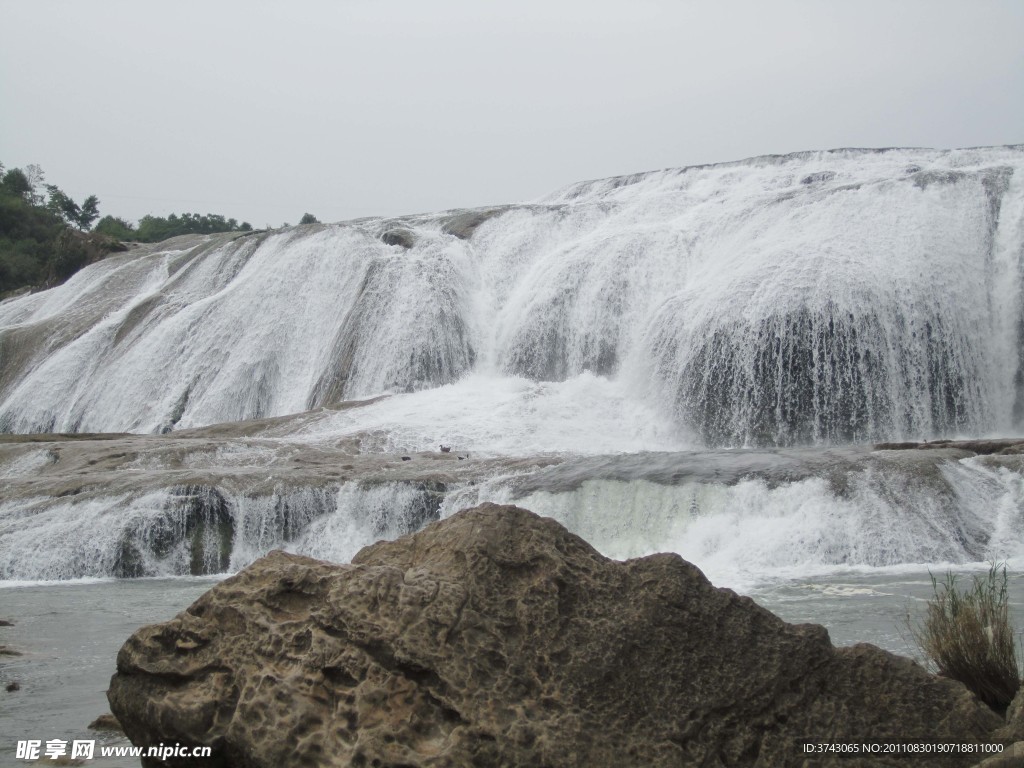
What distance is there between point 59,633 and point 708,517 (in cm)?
761

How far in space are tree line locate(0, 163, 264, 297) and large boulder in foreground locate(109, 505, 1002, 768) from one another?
4281cm

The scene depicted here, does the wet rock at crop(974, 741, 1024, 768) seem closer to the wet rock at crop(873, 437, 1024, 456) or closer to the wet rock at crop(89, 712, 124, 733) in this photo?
the wet rock at crop(89, 712, 124, 733)

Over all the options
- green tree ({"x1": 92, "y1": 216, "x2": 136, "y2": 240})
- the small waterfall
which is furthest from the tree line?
the small waterfall

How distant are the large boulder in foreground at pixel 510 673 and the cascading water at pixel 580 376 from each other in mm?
7742

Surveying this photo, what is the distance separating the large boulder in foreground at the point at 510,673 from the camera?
145 inches

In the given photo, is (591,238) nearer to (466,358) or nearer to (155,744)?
(466,358)

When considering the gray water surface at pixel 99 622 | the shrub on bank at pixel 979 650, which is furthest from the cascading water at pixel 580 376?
the shrub on bank at pixel 979 650

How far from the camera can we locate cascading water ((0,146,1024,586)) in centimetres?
1359

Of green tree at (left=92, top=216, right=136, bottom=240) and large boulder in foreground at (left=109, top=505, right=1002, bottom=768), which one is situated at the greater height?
green tree at (left=92, top=216, right=136, bottom=240)

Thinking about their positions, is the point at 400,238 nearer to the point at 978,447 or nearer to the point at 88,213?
the point at 978,447

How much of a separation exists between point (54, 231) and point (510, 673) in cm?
5900

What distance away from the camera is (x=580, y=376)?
24.3 meters

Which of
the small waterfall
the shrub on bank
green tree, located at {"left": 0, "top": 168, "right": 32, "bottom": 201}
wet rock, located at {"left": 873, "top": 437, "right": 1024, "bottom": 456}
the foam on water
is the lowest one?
the small waterfall

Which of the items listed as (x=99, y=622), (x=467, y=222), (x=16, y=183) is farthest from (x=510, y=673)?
(x=16, y=183)
